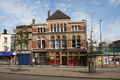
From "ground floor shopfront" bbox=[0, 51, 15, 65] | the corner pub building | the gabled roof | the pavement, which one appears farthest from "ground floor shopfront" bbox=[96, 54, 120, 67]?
"ground floor shopfront" bbox=[0, 51, 15, 65]

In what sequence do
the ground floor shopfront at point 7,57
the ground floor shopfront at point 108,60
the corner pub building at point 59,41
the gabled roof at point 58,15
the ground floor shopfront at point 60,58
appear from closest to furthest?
the ground floor shopfront at point 108,60
the ground floor shopfront at point 60,58
the corner pub building at point 59,41
the gabled roof at point 58,15
the ground floor shopfront at point 7,57

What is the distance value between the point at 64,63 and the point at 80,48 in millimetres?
5536

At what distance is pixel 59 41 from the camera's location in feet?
139

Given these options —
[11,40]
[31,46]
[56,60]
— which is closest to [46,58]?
[56,60]

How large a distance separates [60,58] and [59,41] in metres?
4.32

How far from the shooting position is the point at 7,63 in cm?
4609

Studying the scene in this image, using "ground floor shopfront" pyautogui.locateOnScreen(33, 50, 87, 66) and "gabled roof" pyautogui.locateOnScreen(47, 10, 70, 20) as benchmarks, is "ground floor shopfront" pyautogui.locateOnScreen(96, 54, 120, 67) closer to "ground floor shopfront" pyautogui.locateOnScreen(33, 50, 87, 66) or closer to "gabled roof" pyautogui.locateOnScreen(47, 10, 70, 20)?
"ground floor shopfront" pyautogui.locateOnScreen(33, 50, 87, 66)

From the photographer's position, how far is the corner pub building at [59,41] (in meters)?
41.0

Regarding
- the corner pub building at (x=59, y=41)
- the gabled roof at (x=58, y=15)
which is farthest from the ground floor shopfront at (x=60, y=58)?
the gabled roof at (x=58, y=15)

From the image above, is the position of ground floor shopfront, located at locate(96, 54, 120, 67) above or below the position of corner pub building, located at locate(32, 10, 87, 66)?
below

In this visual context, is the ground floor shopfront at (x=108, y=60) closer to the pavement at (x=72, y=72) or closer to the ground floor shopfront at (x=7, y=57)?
the pavement at (x=72, y=72)

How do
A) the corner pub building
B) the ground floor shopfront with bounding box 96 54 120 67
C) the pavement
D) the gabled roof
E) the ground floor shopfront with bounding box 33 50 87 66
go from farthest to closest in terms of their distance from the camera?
Answer: the gabled roof < the corner pub building < the ground floor shopfront with bounding box 33 50 87 66 < the ground floor shopfront with bounding box 96 54 120 67 < the pavement

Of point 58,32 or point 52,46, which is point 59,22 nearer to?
A: point 58,32

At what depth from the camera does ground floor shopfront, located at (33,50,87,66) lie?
1599 inches
